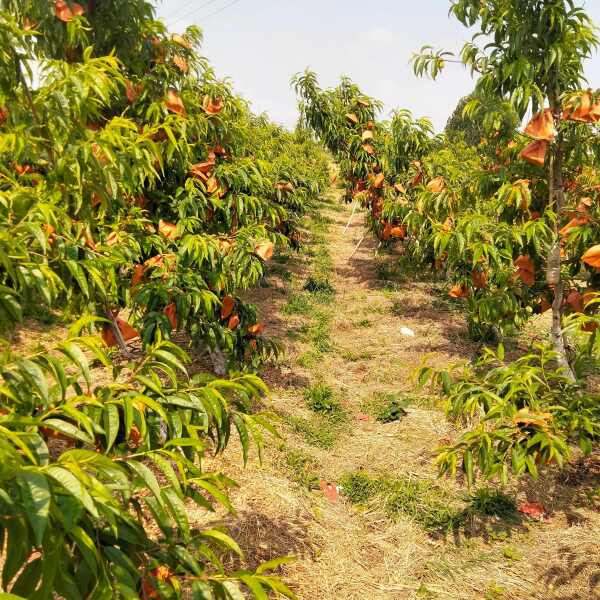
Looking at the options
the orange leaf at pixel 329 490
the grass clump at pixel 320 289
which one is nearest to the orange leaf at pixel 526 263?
the orange leaf at pixel 329 490

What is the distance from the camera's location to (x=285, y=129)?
13.5 metres

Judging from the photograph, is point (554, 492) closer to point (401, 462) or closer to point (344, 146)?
point (401, 462)

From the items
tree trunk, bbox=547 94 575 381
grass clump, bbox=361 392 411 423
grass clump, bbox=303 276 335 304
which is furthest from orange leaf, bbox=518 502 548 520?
grass clump, bbox=303 276 335 304

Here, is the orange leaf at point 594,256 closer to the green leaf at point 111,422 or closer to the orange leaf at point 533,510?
the orange leaf at point 533,510

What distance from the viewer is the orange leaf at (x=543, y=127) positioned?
321 centimetres

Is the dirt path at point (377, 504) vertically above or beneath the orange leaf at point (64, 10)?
beneath

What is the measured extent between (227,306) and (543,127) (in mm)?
2717

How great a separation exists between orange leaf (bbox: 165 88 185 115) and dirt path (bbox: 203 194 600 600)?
105 inches

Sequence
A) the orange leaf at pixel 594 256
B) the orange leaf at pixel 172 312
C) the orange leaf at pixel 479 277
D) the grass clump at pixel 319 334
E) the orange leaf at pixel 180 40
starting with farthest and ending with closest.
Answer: the grass clump at pixel 319 334, the orange leaf at pixel 479 277, the orange leaf at pixel 180 40, the orange leaf at pixel 172 312, the orange leaf at pixel 594 256

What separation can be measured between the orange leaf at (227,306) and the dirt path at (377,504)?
113 centimetres

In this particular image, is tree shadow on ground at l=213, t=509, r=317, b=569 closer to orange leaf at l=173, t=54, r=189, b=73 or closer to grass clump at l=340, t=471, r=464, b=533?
grass clump at l=340, t=471, r=464, b=533

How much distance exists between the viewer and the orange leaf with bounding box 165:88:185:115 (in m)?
3.57

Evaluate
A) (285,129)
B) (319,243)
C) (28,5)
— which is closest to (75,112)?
(28,5)

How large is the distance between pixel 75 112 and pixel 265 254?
77.3 inches
